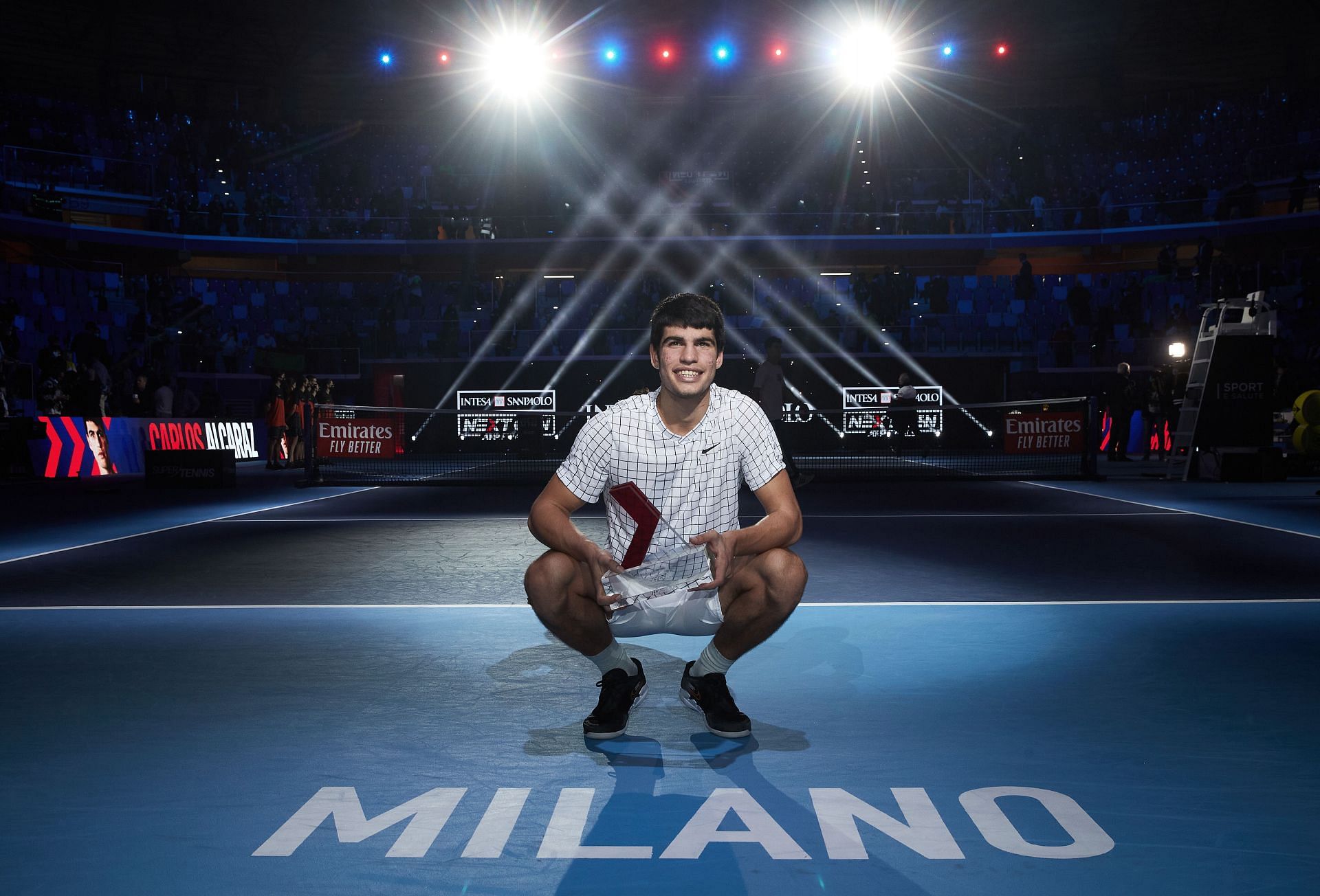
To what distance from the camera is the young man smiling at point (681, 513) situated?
4.09 meters

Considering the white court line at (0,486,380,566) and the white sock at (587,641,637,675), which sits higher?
the white sock at (587,641,637,675)

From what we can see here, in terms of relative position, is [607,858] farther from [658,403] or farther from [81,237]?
[81,237]

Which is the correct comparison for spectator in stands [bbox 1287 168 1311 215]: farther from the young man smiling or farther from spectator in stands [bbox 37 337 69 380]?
the young man smiling

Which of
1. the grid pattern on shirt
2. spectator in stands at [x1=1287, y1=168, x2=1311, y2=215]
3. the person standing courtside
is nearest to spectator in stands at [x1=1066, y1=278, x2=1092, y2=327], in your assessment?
spectator in stands at [x1=1287, y1=168, x2=1311, y2=215]

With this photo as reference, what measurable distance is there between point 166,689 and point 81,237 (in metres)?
33.6

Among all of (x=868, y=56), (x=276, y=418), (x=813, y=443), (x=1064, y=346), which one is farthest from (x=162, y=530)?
(x=868, y=56)

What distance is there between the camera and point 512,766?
377cm

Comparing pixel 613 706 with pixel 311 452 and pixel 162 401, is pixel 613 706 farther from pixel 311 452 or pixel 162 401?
pixel 162 401

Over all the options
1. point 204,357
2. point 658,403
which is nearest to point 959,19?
point 204,357

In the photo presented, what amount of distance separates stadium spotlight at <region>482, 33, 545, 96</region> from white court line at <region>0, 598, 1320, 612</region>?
33.6m

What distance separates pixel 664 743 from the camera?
407 cm

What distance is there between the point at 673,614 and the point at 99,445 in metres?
21.0

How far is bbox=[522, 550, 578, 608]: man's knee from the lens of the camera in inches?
162

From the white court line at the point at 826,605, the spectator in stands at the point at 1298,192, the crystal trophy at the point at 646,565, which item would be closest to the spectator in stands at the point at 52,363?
the white court line at the point at 826,605
